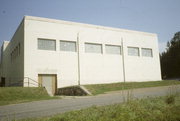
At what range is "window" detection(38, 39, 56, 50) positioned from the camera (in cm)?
2130

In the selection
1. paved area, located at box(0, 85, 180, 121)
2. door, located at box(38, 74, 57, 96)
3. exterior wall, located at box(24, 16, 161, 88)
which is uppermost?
exterior wall, located at box(24, 16, 161, 88)

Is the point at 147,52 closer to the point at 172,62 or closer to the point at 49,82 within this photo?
the point at 49,82

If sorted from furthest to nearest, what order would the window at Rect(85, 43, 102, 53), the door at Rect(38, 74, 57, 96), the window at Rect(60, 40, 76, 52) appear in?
the window at Rect(85, 43, 102, 53) < the window at Rect(60, 40, 76, 52) < the door at Rect(38, 74, 57, 96)

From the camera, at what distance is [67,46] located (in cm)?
2294

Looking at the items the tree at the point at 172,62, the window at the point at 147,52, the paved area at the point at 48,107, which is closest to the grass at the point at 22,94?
the paved area at the point at 48,107

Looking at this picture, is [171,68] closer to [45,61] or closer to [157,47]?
[157,47]

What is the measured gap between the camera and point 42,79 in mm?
20938

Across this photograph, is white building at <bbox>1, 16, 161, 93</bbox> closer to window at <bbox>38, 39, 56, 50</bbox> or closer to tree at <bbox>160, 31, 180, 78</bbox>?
window at <bbox>38, 39, 56, 50</bbox>

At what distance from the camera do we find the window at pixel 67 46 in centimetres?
2261

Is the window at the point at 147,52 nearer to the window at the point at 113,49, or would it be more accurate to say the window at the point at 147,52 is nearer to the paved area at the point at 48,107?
the window at the point at 113,49

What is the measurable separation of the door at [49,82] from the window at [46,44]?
335 centimetres

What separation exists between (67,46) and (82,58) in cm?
250

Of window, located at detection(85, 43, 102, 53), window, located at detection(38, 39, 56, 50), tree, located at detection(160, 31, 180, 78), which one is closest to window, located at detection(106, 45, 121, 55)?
window, located at detection(85, 43, 102, 53)

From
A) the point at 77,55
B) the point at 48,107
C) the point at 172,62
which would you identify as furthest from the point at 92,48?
the point at 172,62
